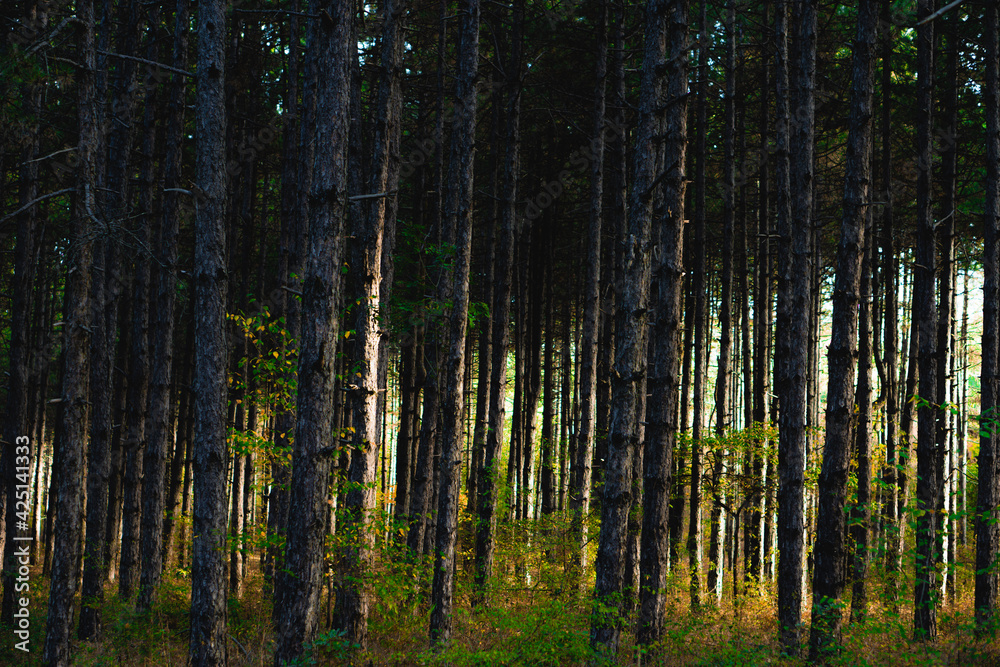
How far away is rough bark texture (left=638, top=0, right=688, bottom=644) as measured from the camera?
27.2ft

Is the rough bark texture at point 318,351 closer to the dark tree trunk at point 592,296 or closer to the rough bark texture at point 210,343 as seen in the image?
the rough bark texture at point 210,343

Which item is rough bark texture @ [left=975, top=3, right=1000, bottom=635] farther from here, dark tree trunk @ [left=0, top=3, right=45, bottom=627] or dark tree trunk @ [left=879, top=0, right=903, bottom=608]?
dark tree trunk @ [left=0, top=3, right=45, bottom=627]

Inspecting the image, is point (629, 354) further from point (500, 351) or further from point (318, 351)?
point (500, 351)

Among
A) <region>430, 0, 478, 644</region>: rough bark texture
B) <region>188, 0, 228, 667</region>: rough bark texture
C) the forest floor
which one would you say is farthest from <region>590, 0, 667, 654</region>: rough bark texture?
<region>188, 0, 228, 667</region>: rough bark texture

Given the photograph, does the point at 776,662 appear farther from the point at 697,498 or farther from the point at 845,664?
the point at 697,498

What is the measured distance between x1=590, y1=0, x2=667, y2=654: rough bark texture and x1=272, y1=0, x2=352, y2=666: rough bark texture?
3.03 metres

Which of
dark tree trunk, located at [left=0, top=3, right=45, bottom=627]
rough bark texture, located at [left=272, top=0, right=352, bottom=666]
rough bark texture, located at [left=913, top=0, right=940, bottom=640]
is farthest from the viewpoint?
dark tree trunk, located at [left=0, top=3, right=45, bottom=627]

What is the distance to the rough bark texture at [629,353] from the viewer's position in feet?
23.9

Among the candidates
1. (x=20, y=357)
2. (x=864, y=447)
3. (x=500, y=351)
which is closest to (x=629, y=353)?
(x=500, y=351)

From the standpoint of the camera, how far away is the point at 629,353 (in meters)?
7.32

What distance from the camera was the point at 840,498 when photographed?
780cm

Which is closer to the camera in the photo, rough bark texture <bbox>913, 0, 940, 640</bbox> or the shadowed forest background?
the shadowed forest background

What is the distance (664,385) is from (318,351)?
4318 mm

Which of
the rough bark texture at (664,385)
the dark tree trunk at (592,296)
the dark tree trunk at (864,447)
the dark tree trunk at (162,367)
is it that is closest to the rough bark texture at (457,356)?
the rough bark texture at (664,385)
